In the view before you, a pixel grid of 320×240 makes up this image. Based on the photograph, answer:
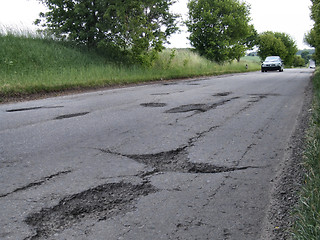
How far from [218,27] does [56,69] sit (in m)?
19.3

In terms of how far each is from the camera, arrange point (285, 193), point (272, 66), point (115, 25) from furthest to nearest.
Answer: point (272, 66), point (115, 25), point (285, 193)

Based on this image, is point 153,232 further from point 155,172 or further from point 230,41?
point 230,41

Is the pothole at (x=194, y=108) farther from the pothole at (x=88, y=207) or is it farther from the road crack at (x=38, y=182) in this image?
the pothole at (x=88, y=207)

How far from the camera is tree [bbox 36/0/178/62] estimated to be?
49.9 ft

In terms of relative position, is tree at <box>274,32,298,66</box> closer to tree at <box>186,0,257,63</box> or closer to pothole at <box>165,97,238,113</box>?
tree at <box>186,0,257,63</box>

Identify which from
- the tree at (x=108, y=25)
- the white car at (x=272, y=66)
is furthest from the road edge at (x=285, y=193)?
the white car at (x=272, y=66)

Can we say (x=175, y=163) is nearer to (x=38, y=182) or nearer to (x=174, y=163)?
(x=174, y=163)

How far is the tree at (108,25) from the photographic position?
15195 mm

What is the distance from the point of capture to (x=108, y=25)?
53.0 ft

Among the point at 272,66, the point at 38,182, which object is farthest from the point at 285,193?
the point at 272,66

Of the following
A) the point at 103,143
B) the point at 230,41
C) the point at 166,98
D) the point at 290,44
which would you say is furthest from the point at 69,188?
the point at 290,44

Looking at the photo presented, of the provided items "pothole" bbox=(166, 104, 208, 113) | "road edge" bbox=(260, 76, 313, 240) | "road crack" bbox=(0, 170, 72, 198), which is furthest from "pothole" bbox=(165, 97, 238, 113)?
"road crack" bbox=(0, 170, 72, 198)

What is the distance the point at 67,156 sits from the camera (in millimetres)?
3094

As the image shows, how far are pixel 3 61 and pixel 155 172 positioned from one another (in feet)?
37.8
